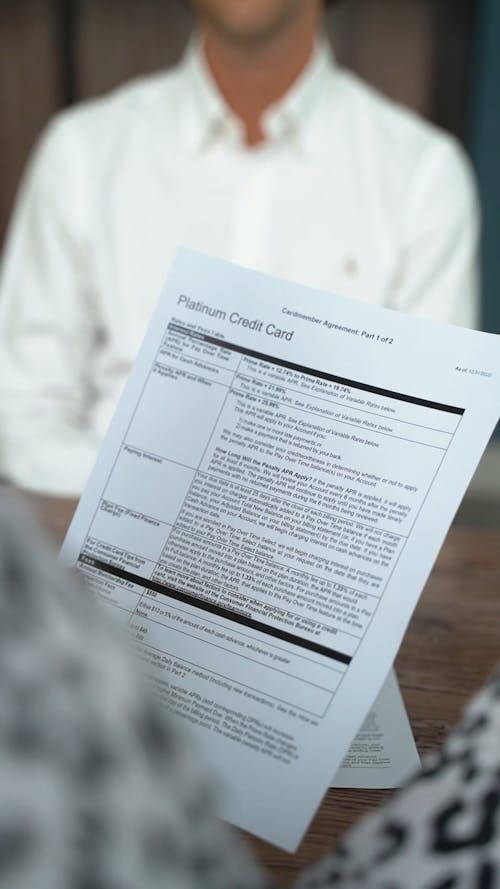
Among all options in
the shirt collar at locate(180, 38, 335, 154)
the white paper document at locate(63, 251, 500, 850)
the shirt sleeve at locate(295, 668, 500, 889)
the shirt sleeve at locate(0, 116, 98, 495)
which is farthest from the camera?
the shirt collar at locate(180, 38, 335, 154)

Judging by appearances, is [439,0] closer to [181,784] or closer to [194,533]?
[194,533]

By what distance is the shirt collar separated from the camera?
55.2 inches

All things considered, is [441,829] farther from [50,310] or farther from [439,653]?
[50,310]

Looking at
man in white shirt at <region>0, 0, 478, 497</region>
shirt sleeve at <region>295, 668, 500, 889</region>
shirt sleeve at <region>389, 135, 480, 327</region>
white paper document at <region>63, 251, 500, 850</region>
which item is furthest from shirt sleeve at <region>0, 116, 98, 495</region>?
shirt sleeve at <region>295, 668, 500, 889</region>

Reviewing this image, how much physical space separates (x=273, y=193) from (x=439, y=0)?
3.92ft

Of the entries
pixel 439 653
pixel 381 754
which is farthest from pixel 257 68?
pixel 381 754

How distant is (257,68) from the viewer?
138 centimetres

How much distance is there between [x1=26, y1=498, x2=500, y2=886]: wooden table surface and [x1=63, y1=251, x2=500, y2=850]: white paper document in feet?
0.10

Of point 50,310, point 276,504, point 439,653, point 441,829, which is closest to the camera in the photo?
point 441,829

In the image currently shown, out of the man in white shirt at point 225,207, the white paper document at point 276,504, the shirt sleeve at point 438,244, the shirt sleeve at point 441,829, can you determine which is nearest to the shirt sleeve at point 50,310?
the man in white shirt at point 225,207

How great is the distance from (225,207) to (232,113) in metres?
0.14

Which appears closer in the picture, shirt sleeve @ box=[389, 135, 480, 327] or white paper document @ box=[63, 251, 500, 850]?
white paper document @ box=[63, 251, 500, 850]

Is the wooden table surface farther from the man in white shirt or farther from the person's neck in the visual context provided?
the person's neck

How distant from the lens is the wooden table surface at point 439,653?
17.7 inches
